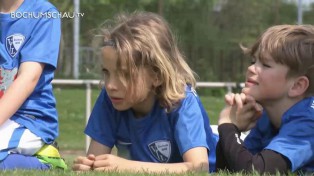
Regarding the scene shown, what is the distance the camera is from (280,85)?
13.4 feet

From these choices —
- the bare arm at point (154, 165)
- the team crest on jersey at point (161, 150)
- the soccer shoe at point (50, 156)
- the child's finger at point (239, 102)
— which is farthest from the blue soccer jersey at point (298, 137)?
the soccer shoe at point (50, 156)

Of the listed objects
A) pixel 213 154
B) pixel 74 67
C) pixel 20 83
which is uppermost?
pixel 20 83

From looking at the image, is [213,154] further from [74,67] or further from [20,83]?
[74,67]

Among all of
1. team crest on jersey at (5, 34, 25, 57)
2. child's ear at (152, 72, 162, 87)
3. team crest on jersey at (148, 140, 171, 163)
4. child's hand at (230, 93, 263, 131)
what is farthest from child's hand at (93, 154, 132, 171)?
team crest on jersey at (5, 34, 25, 57)

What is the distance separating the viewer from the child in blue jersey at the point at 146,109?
409cm

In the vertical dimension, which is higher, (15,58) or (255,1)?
(15,58)

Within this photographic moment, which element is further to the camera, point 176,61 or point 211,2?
point 211,2

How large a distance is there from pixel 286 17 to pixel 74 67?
850cm

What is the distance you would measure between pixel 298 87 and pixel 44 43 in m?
1.73

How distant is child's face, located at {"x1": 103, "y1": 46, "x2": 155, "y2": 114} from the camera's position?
4.12 m

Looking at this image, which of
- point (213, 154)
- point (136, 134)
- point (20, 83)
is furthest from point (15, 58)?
point (213, 154)

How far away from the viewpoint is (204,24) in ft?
86.3

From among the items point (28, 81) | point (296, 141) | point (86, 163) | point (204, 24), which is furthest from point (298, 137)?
point (204, 24)

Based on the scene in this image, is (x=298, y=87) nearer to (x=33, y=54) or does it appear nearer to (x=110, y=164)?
(x=110, y=164)
